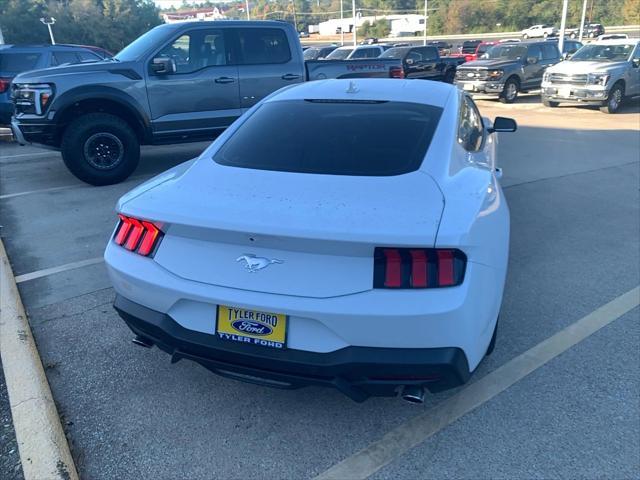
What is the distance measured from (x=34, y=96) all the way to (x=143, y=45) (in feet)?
5.45

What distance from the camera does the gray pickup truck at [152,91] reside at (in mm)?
6727

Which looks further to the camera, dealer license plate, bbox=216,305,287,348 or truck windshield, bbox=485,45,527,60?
truck windshield, bbox=485,45,527,60

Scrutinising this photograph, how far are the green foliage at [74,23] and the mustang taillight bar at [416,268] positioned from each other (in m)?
49.5

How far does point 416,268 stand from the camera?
213cm

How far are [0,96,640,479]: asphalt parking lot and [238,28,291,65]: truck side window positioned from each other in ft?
13.3

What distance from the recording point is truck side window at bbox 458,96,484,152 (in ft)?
11.0

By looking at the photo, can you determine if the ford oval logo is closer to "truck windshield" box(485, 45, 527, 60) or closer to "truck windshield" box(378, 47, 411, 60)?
"truck windshield" box(485, 45, 527, 60)

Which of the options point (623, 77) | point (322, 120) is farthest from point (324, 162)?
point (623, 77)

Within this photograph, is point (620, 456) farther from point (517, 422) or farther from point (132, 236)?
point (132, 236)

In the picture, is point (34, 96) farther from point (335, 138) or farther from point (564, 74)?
point (564, 74)

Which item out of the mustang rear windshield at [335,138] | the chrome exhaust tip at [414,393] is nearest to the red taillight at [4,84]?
the mustang rear windshield at [335,138]

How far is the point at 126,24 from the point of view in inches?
1897

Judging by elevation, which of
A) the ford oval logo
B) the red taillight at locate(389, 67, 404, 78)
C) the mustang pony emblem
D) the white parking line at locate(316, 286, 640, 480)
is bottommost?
the white parking line at locate(316, 286, 640, 480)

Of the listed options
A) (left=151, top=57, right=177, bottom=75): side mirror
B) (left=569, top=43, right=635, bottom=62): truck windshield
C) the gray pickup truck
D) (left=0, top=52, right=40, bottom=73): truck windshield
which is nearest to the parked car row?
(left=569, top=43, right=635, bottom=62): truck windshield
